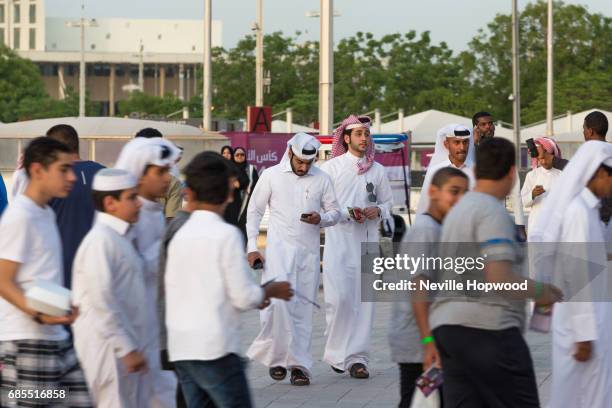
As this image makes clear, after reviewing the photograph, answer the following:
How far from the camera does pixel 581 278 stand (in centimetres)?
750

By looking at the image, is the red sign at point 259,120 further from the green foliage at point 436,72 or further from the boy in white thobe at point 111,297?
the green foliage at point 436,72

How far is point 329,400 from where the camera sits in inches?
408

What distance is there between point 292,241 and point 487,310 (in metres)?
4.98

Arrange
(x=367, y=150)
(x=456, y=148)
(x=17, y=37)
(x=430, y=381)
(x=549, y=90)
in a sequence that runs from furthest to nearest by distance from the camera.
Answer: (x=17, y=37)
(x=549, y=90)
(x=367, y=150)
(x=456, y=148)
(x=430, y=381)

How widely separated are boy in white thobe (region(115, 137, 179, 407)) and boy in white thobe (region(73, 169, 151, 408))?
0.74 ft

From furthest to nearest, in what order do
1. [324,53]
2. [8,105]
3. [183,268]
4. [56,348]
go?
[8,105]
[324,53]
[56,348]
[183,268]

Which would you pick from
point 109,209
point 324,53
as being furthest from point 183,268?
point 324,53

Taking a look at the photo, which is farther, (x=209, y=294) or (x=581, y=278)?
(x=581, y=278)

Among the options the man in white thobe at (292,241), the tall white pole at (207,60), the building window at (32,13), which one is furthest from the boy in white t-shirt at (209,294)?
the building window at (32,13)

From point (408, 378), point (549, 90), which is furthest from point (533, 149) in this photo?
point (549, 90)

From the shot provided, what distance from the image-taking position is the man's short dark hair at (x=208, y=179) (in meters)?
6.65

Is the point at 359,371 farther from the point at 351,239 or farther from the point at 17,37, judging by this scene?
the point at 17,37

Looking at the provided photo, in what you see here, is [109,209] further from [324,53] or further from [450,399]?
[324,53]

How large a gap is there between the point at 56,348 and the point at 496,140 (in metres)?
2.08
